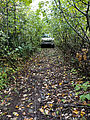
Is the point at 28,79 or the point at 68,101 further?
the point at 28,79

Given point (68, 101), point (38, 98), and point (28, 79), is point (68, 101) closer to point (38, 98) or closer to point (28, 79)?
point (38, 98)

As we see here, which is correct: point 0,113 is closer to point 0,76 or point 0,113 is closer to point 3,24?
point 0,76

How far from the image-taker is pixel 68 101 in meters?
3.63

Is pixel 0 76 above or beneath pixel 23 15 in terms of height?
beneath

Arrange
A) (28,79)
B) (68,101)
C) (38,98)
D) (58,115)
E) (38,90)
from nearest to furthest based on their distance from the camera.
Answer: (58,115) → (68,101) → (38,98) → (38,90) → (28,79)

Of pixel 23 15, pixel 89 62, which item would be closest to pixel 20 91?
pixel 89 62

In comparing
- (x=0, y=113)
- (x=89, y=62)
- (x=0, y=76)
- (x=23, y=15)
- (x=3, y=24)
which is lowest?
(x=0, y=113)

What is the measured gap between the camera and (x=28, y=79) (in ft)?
18.7

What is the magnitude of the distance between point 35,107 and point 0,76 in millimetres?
2079

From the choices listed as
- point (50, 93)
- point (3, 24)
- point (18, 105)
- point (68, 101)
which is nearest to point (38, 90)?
point (50, 93)

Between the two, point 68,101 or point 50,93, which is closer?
point 68,101

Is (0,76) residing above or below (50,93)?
above

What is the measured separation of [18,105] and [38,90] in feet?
3.52

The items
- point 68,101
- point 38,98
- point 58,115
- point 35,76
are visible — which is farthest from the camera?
point 35,76
